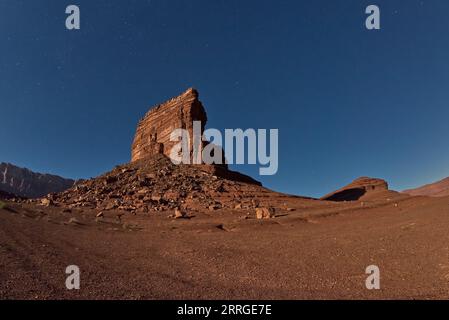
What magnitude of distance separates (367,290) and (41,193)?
162m

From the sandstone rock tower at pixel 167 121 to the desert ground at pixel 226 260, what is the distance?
39.0m

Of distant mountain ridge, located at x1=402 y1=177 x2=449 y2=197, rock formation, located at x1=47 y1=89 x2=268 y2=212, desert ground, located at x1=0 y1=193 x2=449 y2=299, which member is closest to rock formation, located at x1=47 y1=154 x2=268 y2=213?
rock formation, located at x1=47 y1=89 x2=268 y2=212

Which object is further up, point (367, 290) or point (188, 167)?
point (188, 167)

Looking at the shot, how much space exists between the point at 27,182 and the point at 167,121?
120 meters

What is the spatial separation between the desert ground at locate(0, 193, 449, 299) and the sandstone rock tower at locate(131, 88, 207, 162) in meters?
39.0

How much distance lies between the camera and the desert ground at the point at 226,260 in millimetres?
7781

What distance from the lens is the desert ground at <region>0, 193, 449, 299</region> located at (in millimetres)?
7781

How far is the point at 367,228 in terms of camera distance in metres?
19.2

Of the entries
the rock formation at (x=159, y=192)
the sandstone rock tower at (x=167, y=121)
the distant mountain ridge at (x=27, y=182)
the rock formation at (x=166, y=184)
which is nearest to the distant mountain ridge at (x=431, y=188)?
the rock formation at (x=166, y=184)

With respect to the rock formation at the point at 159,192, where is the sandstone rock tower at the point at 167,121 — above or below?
above

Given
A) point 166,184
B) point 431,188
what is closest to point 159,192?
point 166,184

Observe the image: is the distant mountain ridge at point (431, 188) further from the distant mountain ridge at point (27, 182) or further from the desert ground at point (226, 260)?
the distant mountain ridge at point (27, 182)

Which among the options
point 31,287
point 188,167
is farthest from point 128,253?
point 188,167
